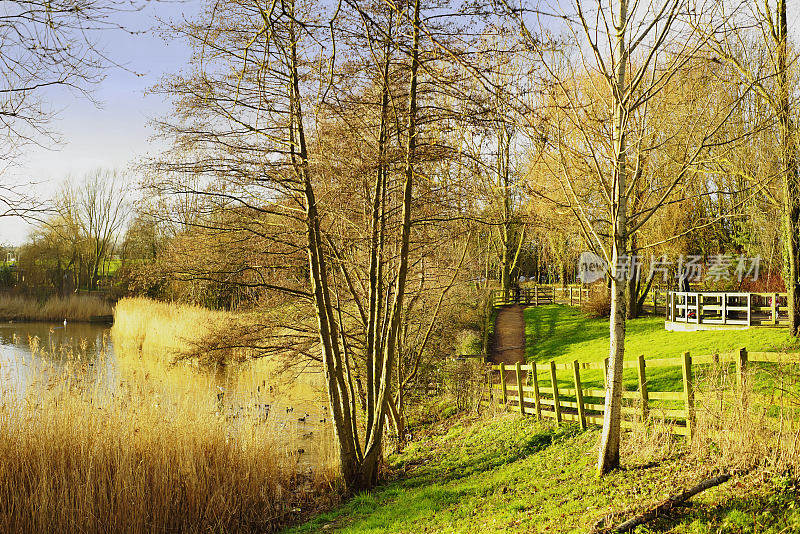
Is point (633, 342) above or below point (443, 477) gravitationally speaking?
above

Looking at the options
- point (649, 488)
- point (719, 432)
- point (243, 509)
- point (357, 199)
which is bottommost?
point (243, 509)

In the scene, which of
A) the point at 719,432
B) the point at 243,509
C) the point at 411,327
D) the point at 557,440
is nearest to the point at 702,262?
the point at 411,327

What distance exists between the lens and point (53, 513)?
580 centimetres

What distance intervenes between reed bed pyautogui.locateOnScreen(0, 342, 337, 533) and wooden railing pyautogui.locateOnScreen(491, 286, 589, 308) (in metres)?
23.7

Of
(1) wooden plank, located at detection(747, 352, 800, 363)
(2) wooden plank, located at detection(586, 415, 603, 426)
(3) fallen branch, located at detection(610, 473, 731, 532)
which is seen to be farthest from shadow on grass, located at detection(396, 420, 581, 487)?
(3) fallen branch, located at detection(610, 473, 731, 532)

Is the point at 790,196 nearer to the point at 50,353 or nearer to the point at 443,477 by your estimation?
the point at 443,477

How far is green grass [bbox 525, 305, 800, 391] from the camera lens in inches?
462

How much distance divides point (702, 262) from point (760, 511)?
2121 cm

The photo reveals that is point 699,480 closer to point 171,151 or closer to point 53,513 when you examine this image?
point 53,513

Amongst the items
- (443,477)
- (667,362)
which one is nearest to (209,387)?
(443,477)

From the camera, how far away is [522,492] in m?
6.18

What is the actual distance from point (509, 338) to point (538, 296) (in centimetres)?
1162

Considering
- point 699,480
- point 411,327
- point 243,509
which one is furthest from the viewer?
point 411,327

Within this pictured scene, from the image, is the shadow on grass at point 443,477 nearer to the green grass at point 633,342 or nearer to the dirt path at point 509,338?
the green grass at point 633,342
